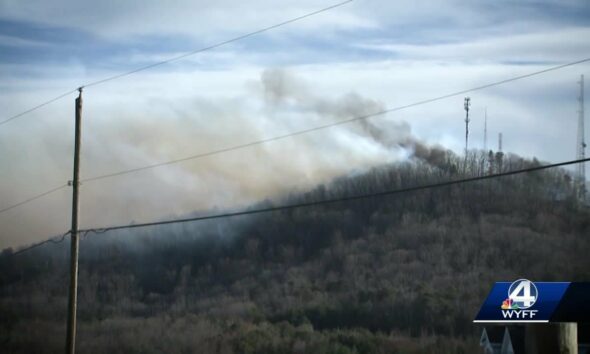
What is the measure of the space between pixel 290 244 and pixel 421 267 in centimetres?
1746

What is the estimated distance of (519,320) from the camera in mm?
11891

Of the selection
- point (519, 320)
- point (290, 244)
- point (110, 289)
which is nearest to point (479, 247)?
point (290, 244)

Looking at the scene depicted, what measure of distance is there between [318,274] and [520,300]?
3040 inches

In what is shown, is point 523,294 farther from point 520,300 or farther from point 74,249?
point 74,249

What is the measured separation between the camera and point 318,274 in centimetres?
8925

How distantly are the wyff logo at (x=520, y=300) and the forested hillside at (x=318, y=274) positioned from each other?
4779 centimetres

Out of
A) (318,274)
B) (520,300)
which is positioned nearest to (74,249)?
(520,300)

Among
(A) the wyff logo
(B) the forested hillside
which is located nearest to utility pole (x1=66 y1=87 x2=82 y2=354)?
(A) the wyff logo

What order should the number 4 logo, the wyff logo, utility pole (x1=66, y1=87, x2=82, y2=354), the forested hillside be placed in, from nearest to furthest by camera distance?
the wyff logo → the number 4 logo → utility pole (x1=66, y1=87, x2=82, y2=354) → the forested hillside

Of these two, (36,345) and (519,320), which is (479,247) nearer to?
(36,345)

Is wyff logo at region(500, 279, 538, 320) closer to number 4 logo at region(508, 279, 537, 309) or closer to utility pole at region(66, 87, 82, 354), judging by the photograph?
number 4 logo at region(508, 279, 537, 309)

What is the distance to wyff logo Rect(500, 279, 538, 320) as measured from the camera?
12.2 meters

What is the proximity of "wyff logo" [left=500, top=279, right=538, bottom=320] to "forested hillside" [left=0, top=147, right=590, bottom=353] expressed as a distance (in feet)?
157

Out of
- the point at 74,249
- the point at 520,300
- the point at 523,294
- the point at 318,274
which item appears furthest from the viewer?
the point at 318,274
